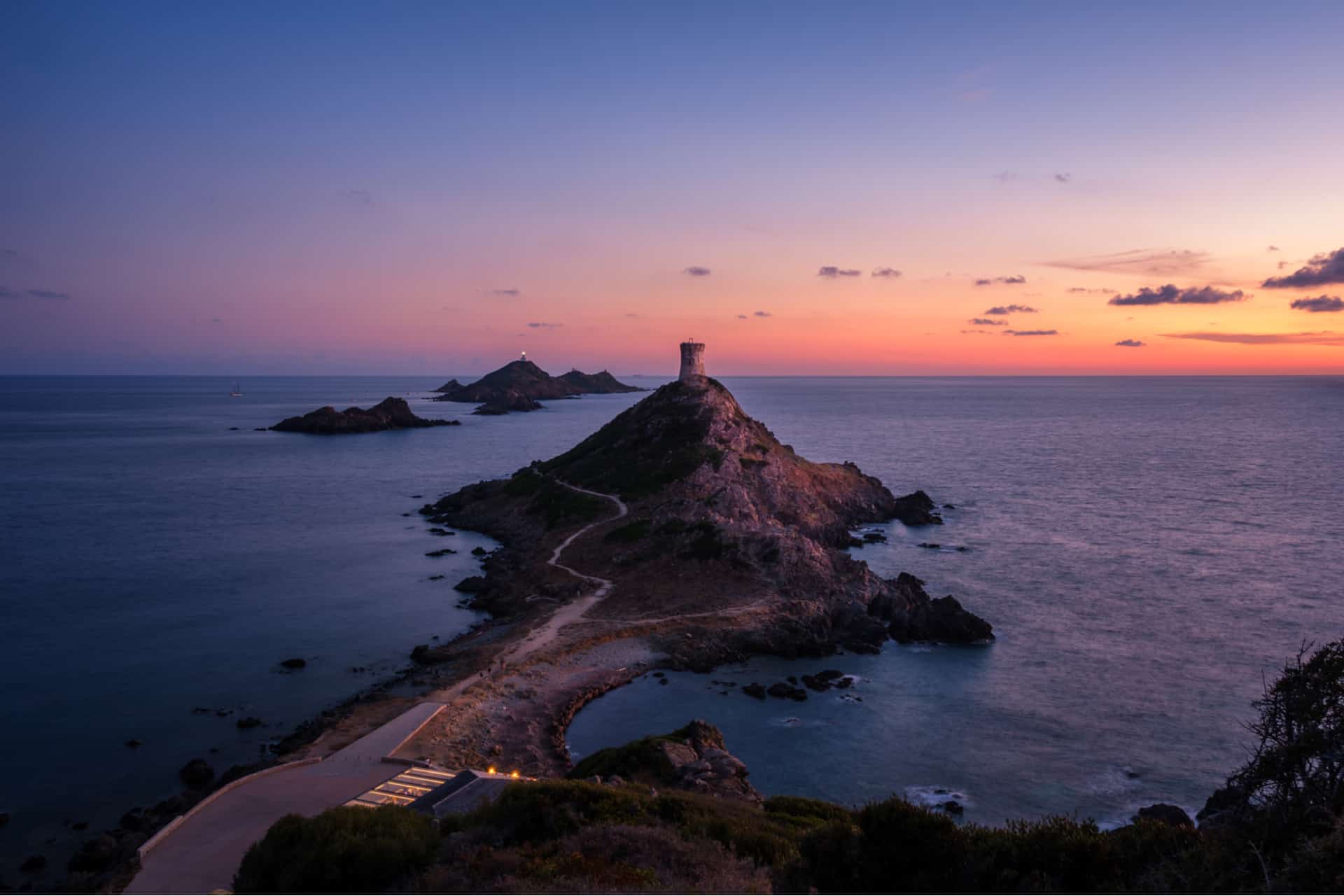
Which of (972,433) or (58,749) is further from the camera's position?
(972,433)

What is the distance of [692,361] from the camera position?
99438 millimetres

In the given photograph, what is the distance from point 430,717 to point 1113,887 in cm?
2864

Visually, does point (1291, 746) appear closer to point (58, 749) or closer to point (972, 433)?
point (58, 749)

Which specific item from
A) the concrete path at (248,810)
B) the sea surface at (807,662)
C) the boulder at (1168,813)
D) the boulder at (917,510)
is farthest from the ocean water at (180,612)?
the boulder at (917,510)

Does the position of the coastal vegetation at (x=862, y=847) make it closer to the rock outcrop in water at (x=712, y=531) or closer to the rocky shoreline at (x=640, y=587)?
the rocky shoreline at (x=640, y=587)

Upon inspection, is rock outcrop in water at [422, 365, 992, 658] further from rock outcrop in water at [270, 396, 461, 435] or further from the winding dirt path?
rock outcrop in water at [270, 396, 461, 435]

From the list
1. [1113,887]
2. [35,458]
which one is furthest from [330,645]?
[35,458]

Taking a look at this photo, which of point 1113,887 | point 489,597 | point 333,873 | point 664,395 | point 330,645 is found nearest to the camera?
point 1113,887

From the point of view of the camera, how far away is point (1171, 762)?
34.4 metres

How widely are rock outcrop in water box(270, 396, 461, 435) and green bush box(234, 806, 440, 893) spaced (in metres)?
171

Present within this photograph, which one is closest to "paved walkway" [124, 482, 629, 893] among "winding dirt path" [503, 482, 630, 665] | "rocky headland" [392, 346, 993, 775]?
"rocky headland" [392, 346, 993, 775]

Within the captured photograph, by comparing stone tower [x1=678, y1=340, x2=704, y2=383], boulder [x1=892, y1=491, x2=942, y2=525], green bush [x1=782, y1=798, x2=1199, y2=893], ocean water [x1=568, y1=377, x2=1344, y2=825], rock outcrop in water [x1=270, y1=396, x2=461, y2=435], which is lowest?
ocean water [x1=568, y1=377, x2=1344, y2=825]

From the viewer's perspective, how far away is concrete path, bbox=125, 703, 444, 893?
73.7 ft

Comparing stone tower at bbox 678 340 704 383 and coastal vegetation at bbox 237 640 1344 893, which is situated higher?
stone tower at bbox 678 340 704 383
